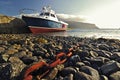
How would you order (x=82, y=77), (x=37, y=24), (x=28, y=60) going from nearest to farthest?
(x=82, y=77) < (x=28, y=60) < (x=37, y=24)

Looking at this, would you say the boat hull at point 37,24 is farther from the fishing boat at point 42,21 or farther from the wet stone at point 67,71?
the wet stone at point 67,71

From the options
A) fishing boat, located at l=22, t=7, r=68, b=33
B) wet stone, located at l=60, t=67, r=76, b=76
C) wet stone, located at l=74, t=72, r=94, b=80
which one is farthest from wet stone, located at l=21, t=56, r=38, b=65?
fishing boat, located at l=22, t=7, r=68, b=33

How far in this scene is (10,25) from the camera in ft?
160

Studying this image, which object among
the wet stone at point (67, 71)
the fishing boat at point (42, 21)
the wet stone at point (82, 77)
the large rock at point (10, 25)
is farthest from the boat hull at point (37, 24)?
the wet stone at point (82, 77)

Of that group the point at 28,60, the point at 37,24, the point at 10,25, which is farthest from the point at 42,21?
the point at 28,60

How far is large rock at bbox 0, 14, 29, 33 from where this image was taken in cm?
4531

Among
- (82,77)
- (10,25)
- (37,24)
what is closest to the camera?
(82,77)

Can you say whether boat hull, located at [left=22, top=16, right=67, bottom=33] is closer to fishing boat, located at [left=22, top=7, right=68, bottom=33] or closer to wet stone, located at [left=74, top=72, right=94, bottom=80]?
fishing boat, located at [left=22, top=7, right=68, bottom=33]

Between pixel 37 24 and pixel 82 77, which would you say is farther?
pixel 37 24

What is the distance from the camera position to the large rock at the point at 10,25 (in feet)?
149

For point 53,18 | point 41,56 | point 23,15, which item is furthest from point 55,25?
point 41,56

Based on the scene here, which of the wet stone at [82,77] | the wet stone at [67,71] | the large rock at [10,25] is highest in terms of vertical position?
the wet stone at [82,77]

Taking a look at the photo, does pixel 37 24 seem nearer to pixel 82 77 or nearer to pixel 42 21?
pixel 42 21

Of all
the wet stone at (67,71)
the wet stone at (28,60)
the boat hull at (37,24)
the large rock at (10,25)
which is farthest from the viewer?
the large rock at (10,25)
